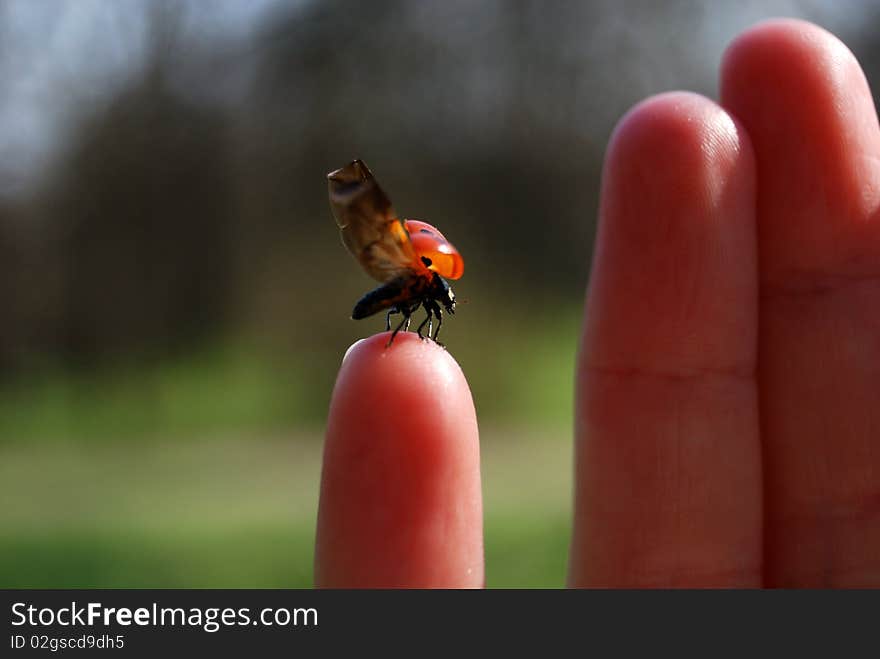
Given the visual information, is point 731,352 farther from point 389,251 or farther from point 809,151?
point 389,251

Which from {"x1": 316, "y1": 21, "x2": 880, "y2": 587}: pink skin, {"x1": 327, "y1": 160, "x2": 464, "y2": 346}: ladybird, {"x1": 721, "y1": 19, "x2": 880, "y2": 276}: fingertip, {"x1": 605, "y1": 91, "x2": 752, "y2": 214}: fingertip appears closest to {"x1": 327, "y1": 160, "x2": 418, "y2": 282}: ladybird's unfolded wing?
{"x1": 327, "y1": 160, "x2": 464, "y2": 346}: ladybird

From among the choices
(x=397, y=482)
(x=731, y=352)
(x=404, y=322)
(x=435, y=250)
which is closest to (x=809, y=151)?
(x=731, y=352)

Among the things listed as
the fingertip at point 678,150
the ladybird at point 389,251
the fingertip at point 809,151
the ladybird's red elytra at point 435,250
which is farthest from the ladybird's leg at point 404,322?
the fingertip at point 809,151

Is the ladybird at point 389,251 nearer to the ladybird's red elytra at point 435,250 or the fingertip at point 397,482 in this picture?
the ladybird's red elytra at point 435,250

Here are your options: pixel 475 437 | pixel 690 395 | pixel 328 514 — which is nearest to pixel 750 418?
pixel 690 395

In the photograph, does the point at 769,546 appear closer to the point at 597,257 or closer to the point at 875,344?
the point at 875,344

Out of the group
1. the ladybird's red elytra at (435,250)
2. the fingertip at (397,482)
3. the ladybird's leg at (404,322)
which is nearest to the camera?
the fingertip at (397,482)

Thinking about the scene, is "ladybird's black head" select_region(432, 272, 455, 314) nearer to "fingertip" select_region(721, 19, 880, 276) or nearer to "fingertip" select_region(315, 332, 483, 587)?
"fingertip" select_region(315, 332, 483, 587)
